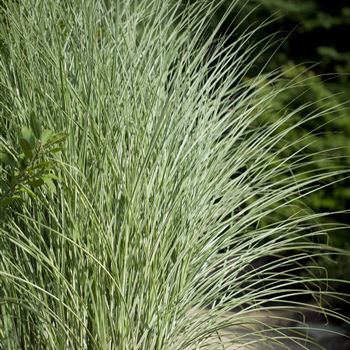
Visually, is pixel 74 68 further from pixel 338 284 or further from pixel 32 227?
pixel 338 284

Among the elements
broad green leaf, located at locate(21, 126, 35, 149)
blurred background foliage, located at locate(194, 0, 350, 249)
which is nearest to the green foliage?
broad green leaf, located at locate(21, 126, 35, 149)

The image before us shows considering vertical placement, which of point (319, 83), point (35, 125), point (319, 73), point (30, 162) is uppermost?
point (319, 73)

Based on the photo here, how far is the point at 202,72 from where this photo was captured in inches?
135

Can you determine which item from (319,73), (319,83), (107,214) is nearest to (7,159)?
(107,214)

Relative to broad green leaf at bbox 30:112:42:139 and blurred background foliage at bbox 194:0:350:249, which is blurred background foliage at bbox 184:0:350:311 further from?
broad green leaf at bbox 30:112:42:139

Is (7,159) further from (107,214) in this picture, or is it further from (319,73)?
(319,73)

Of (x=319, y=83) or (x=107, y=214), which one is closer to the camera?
(x=107, y=214)

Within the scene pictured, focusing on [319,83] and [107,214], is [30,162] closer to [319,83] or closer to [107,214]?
[107,214]

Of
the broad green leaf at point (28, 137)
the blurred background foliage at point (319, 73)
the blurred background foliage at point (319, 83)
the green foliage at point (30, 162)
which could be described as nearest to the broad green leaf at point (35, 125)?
the green foliage at point (30, 162)

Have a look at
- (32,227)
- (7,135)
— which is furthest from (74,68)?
(32,227)

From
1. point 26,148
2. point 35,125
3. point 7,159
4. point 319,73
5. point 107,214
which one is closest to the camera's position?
point 26,148

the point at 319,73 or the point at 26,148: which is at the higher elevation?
the point at 319,73

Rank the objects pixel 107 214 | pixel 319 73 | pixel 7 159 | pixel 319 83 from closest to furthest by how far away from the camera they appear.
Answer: pixel 7 159 < pixel 107 214 < pixel 319 83 < pixel 319 73

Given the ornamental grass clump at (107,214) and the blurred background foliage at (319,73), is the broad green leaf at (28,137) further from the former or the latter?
the blurred background foliage at (319,73)
